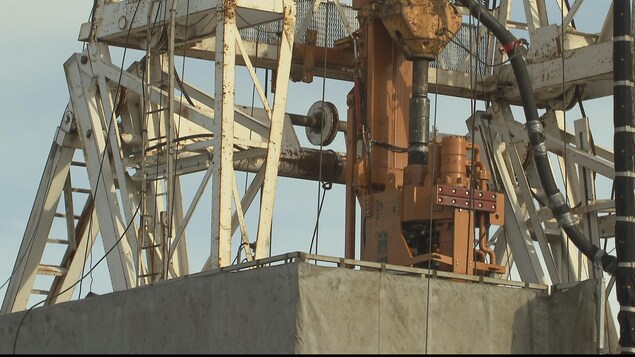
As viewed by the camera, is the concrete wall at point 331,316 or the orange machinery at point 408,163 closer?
the concrete wall at point 331,316

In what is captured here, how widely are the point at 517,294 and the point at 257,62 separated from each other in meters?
10.2

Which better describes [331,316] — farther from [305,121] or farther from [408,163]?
[305,121]

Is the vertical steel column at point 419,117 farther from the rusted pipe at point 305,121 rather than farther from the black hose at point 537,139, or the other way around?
the rusted pipe at point 305,121

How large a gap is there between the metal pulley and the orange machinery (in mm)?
1388

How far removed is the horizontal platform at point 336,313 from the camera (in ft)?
59.8

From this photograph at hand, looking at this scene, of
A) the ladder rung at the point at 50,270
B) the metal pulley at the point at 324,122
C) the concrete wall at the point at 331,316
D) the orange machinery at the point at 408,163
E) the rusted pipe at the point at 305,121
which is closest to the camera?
the concrete wall at the point at 331,316

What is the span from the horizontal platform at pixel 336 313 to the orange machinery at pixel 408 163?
351 cm

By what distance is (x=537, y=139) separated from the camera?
25.9 m

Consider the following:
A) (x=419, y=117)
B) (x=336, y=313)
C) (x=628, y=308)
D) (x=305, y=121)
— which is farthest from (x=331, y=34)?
(x=336, y=313)

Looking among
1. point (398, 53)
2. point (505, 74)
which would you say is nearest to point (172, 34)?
point (398, 53)

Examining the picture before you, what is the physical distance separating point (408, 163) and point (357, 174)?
2.96 ft

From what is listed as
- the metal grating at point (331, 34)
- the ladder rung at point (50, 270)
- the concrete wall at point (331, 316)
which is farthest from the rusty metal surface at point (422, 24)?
the ladder rung at point (50, 270)

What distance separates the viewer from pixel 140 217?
2617cm

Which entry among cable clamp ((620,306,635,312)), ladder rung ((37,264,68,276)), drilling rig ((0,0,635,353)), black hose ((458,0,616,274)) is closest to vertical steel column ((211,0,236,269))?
drilling rig ((0,0,635,353))
